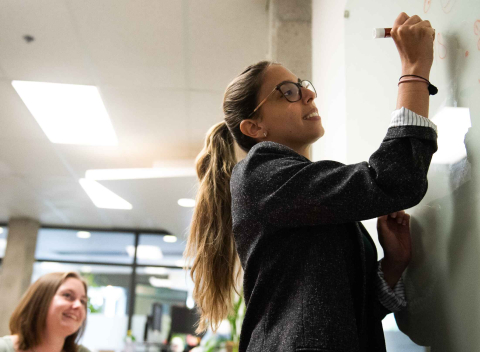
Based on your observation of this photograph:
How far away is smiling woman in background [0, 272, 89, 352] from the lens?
95.7 inches

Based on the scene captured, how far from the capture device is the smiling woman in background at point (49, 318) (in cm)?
243

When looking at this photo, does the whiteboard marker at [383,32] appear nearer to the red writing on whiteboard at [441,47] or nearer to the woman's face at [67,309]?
the red writing on whiteboard at [441,47]

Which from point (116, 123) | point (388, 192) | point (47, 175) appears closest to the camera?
point (388, 192)

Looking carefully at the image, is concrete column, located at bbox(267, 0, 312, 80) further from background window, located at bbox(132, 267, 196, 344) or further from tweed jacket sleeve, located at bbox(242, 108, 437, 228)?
background window, located at bbox(132, 267, 196, 344)

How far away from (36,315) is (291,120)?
7.13 feet

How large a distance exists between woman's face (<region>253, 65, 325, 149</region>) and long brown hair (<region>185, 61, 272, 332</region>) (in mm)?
54

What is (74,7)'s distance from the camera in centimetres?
271

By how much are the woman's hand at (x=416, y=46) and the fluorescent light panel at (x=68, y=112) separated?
3143mm

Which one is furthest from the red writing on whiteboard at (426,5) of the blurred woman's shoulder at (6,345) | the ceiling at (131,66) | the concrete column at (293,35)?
the blurred woman's shoulder at (6,345)

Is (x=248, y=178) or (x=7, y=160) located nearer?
(x=248, y=178)

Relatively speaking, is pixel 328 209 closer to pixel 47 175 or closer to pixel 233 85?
pixel 233 85

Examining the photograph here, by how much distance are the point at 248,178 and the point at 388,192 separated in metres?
0.23

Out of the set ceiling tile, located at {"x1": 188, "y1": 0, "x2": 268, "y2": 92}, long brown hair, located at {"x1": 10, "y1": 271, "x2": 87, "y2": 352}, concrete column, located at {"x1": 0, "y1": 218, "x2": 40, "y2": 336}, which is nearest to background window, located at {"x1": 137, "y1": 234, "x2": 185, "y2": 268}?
concrete column, located at {"x1": 0, "y1": 218, "x2": 40, "y2": 336}

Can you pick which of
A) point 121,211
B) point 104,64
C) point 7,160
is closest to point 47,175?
point 7,160
